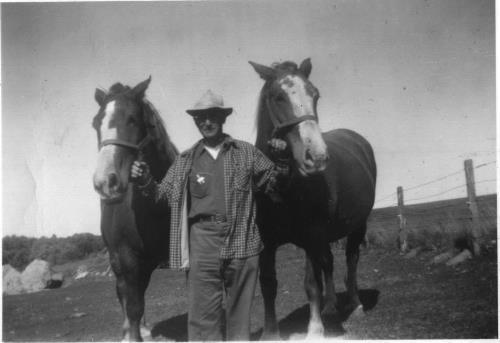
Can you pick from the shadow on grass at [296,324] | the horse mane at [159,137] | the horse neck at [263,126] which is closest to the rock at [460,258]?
the shadow on grass at [296,324]

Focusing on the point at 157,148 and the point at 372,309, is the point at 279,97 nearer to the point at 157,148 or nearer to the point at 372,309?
the point at 157,148

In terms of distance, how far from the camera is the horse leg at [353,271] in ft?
18.3

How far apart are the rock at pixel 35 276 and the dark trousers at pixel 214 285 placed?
13.3 metres

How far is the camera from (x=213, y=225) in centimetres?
323

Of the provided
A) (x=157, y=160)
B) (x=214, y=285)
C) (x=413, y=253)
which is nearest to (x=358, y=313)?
(x=214, y=285)

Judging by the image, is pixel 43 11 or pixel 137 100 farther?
pixel 43 11

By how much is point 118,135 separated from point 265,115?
1.52m

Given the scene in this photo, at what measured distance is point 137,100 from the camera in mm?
3766

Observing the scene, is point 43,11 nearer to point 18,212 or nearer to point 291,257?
point 18,212

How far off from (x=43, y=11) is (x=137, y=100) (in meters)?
2.30

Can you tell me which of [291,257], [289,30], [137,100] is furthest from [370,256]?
[137,100]

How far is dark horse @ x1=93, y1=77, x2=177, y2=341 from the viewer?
357cm

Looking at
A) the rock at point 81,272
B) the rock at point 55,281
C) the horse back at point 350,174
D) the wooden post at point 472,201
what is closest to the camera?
the horse back at point 350,174

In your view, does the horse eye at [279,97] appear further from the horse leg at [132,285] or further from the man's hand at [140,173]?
the horse leg at [132,285]
